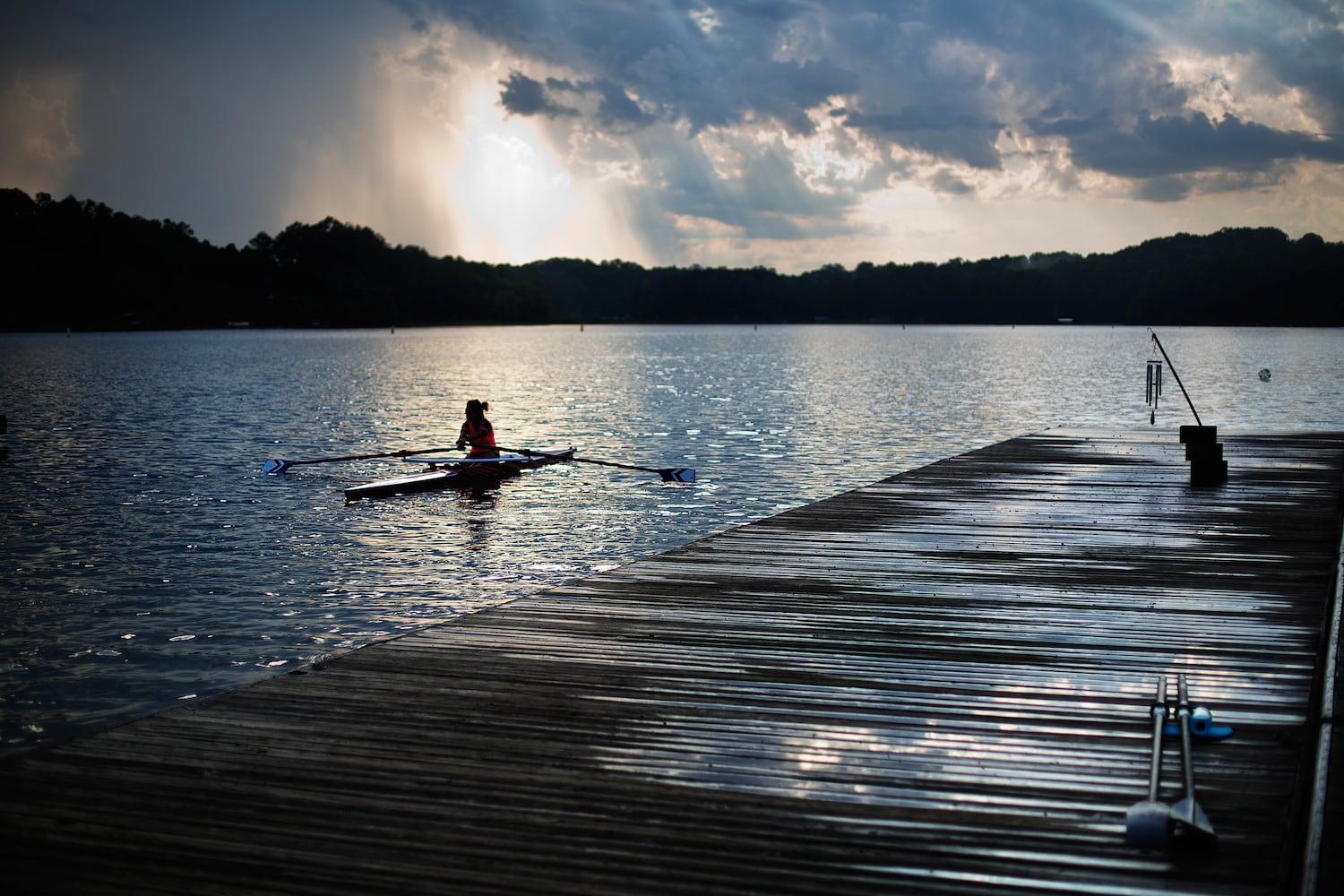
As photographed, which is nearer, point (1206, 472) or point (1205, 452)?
point (1206, 472)

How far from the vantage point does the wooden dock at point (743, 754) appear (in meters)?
4.14

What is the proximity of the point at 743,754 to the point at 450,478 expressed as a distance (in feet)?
51.5

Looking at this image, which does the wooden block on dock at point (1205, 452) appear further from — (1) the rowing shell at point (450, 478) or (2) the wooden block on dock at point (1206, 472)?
(1) the rowing shell at point (450, 478)

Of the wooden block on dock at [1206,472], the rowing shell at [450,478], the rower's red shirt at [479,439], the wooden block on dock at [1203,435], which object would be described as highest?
the wooden block on dock at [1203,435]

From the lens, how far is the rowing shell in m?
19.5

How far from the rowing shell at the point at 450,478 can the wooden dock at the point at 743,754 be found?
446 inches

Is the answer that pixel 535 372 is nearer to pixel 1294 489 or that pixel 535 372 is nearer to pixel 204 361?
pixel 204 361

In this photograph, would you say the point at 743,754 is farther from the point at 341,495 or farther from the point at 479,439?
the point at 479,439

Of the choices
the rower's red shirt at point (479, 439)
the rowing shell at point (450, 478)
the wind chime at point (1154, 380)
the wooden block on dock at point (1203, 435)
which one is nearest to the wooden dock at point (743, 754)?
the wooden block on dock at point (1203, 435)

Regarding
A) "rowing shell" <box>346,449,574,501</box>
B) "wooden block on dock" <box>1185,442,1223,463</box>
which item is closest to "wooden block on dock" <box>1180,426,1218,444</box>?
"wooden block on dock" <box>1185,442,1223,463</box>

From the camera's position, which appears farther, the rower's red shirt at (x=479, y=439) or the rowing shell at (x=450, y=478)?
the rower's red shirt at (x=479, y=439)

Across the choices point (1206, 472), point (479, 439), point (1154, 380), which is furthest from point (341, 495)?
point (1154, 380)

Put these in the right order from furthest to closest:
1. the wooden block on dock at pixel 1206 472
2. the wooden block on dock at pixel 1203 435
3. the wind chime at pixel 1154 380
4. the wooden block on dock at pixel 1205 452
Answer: the wind chime at pixel 1154 380, the wooden block on dock at pixel 1203 435, the wooden block on dock at pixel 1205 452, the wooden block on dock at pixel 1206 472

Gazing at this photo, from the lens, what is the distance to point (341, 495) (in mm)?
19969
